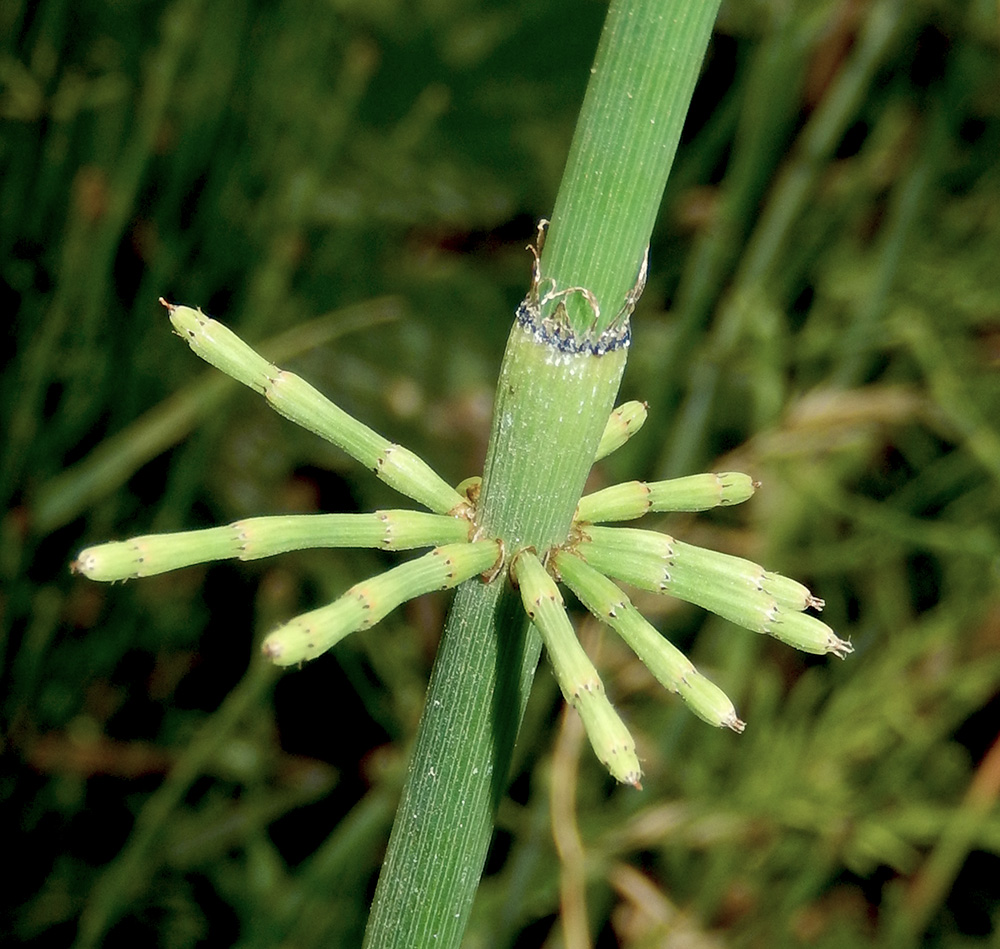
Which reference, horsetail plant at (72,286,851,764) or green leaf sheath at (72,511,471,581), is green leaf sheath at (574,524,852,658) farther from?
green leaf sheath at (72,511,471,581)

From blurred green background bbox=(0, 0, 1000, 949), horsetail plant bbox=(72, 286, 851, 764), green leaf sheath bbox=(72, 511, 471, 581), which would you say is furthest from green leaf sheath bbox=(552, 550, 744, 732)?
blurred green background bbox=(0, 0, 1000, 949)

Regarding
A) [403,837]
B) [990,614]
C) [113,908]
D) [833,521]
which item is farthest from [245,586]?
[403,837]

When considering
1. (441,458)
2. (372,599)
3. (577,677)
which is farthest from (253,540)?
(441,458)

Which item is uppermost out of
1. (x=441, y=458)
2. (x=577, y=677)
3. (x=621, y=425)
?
(x=441, y=458)

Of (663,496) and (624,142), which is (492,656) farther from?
(624,142)

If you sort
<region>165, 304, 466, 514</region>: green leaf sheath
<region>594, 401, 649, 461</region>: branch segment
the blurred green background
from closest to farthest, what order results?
<region>165, 304, 466, 514</region>: green leaf sheath, <region>594, 401, 649, 461</region>: branch segment, the blurred green background

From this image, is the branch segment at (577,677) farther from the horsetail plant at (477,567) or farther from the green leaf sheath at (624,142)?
the green leaf sheath at (624,142)

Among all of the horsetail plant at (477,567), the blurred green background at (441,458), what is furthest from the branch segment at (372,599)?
the blurred green background at (441,458)
